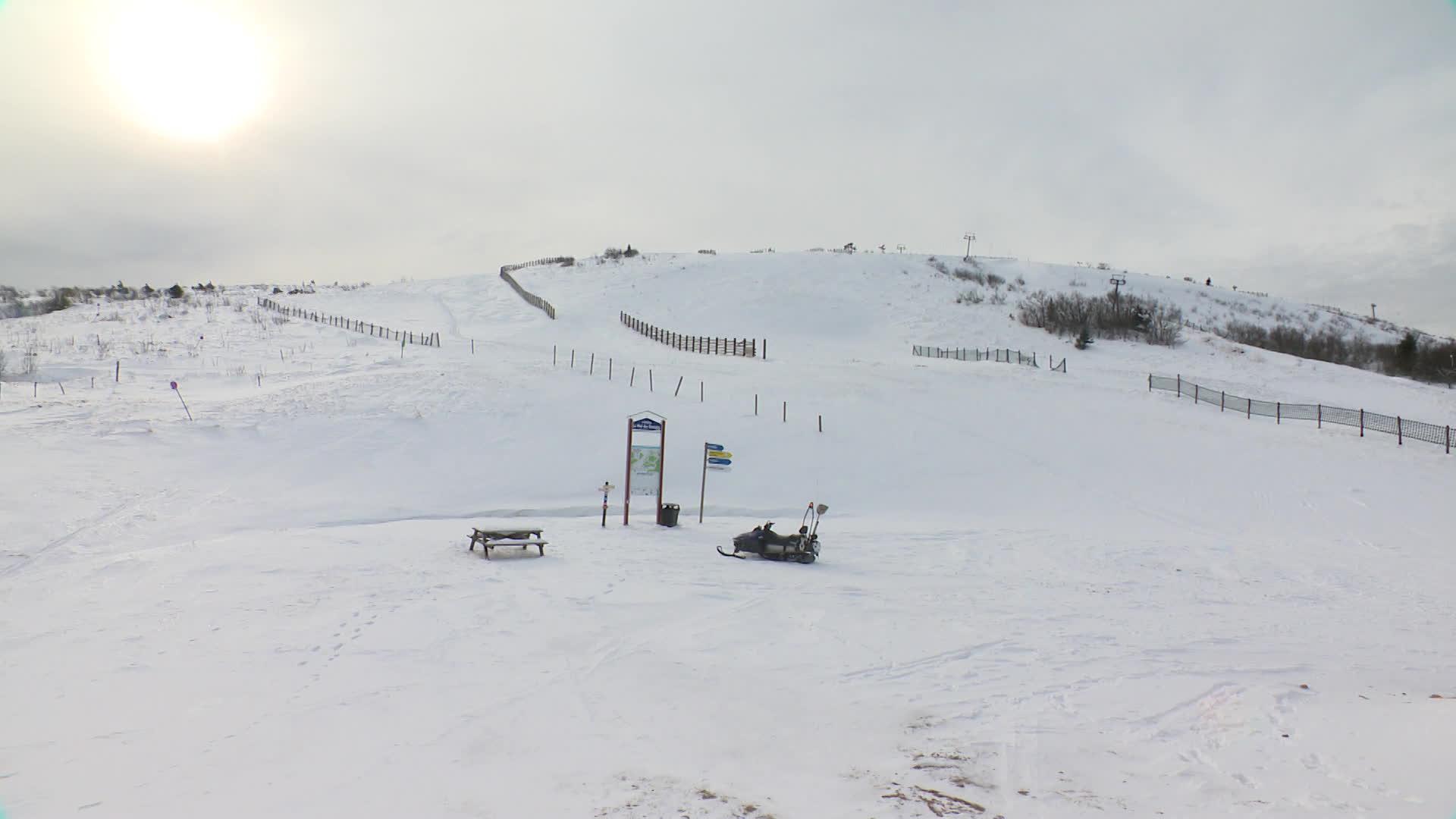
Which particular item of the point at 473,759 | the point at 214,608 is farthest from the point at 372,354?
the point at 473,759

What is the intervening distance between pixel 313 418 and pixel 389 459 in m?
3.68

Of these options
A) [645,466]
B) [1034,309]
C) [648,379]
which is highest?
[1034,309]

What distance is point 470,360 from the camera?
1460 inches

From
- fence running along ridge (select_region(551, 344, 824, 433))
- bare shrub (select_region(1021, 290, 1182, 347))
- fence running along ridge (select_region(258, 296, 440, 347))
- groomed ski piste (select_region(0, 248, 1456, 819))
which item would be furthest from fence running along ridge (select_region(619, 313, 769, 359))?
bare shrub (select_region(1021, 290, 1182, 347))

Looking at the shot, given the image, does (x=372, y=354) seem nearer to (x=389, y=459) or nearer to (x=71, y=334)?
(x=389, y=459)

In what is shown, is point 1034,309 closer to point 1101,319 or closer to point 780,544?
point 1101,319

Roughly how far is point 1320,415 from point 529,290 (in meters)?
63.7

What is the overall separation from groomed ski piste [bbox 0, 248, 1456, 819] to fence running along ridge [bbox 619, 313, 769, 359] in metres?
11.7

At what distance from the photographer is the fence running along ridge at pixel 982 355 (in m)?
52.2

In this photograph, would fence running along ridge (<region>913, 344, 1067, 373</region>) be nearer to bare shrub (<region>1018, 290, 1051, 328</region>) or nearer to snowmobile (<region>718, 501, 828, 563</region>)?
bare shrub (<region>1018, 290, 1051, 328</region>)

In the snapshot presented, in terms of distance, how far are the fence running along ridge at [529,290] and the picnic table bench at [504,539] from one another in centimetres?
4774

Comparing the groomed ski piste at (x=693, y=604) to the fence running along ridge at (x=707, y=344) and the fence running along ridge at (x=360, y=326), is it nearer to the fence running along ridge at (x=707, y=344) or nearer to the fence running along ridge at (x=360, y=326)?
the fence running along ridge at (x=360, y=326)

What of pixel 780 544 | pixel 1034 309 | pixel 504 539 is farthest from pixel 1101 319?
pixel 504 539

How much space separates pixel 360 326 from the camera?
1994 inches
